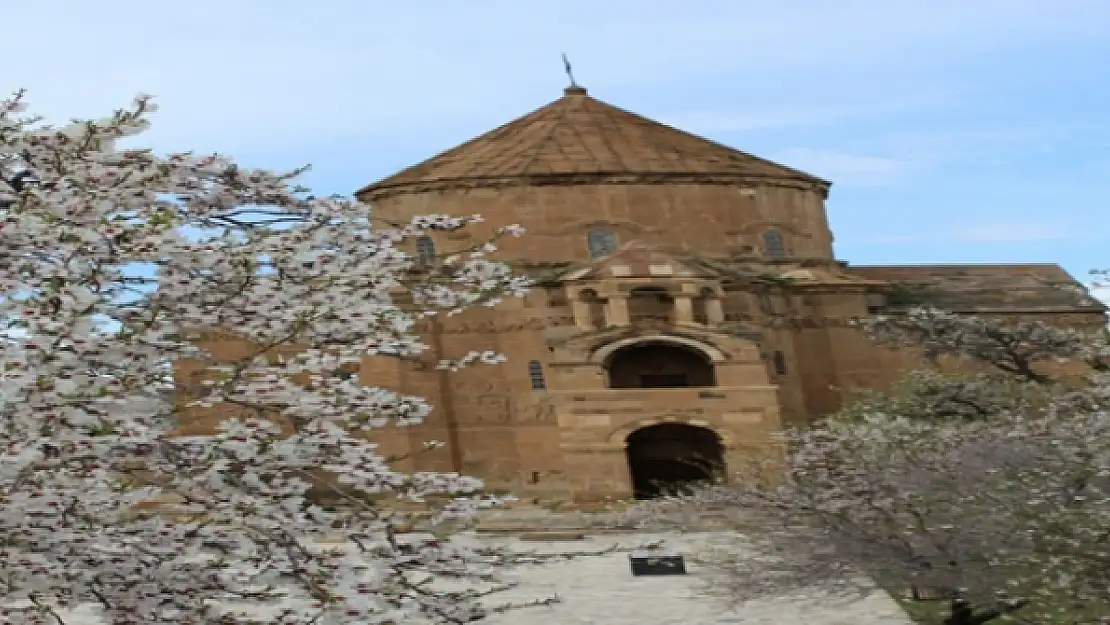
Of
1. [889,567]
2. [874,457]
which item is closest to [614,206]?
[874,457]

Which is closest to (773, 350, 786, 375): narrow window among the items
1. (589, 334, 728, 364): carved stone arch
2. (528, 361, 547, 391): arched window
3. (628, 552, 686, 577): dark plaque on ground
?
(589, 334, 728, 364): carved stone arch

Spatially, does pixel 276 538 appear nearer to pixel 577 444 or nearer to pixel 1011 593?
pixel 1011 593

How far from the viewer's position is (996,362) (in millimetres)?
28547

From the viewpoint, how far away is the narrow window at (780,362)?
31.9m

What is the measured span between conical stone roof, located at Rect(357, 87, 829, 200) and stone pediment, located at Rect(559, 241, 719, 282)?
2.95 m

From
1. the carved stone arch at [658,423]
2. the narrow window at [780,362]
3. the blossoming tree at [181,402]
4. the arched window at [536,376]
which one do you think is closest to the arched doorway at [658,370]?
the arched window at [536,376]

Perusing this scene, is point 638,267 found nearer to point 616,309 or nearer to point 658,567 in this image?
point 616,309

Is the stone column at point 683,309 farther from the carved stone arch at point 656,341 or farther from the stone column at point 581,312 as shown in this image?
the stone column at point 581,312

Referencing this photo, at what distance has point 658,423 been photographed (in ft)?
90.2

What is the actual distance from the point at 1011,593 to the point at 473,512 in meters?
6.53

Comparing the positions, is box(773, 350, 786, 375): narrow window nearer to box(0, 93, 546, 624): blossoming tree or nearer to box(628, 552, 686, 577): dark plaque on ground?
box(628, 552, 686, 577): dark plaque on ground

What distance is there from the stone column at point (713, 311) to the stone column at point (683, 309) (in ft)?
1.29

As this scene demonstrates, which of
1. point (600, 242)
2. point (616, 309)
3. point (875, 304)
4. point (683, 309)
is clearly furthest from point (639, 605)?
point (875, 304)

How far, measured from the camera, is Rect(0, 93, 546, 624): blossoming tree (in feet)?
20.0
